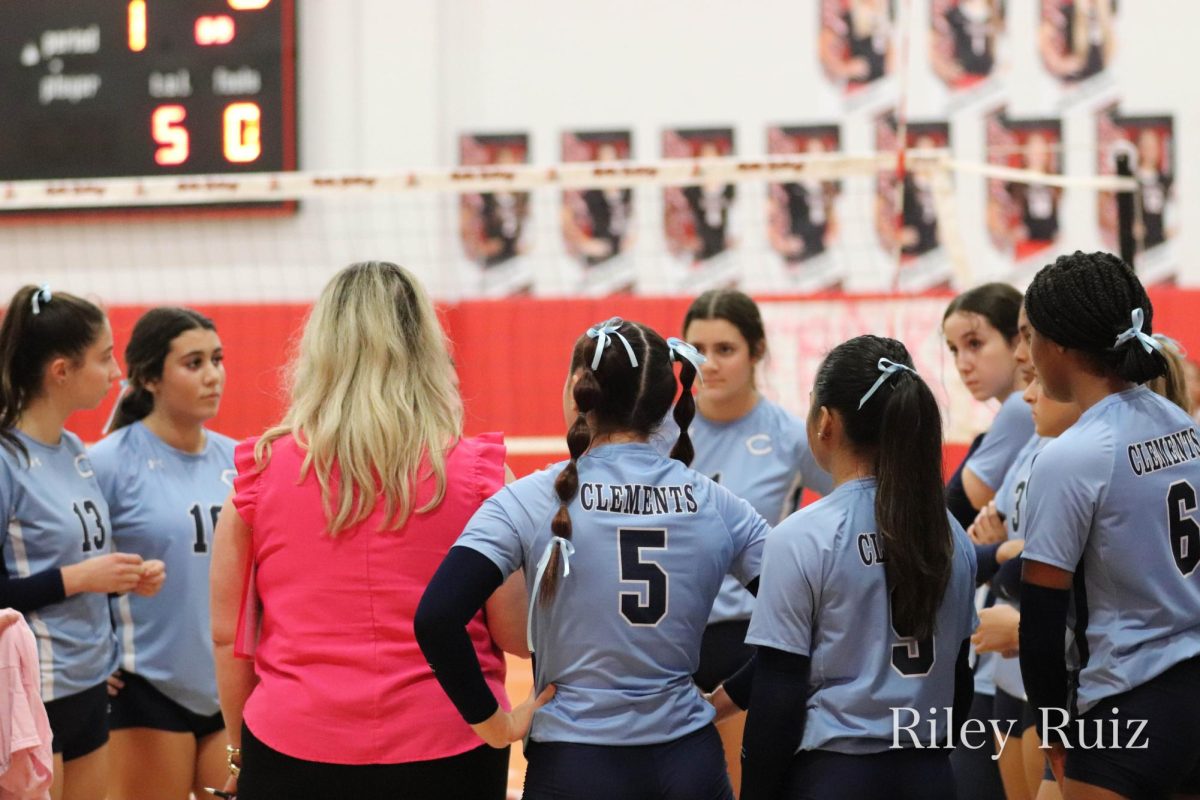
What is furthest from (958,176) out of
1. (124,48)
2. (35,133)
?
(35,133)

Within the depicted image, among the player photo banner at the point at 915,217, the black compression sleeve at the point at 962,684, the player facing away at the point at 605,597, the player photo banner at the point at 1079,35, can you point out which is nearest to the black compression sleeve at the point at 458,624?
the player facing away at the point at 605,597

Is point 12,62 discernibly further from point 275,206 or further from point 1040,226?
point 1040,226

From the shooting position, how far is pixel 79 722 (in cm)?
321

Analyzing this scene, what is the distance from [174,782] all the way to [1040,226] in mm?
7784

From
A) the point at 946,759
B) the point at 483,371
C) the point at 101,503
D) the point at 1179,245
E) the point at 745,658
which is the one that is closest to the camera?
the point at 946,759

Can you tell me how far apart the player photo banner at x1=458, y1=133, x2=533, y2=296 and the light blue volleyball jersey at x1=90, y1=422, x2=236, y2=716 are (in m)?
6.20

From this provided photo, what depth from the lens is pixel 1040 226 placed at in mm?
9438

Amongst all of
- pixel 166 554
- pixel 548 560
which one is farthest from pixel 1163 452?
pixel 166 554

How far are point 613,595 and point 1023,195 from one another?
26.9 feet

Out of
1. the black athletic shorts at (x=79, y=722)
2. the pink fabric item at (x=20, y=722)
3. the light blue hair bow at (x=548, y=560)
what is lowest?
the black athletic shorts at (x=79, y=722)

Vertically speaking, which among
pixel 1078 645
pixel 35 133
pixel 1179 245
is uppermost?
pixel 35 133

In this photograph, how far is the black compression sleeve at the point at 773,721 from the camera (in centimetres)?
211

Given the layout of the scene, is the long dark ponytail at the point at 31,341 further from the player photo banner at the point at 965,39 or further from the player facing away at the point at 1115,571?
the player photo banner at the point at 965,39

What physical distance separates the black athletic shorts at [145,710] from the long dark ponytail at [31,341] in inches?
34.1
